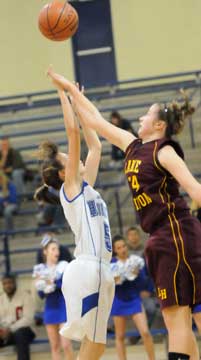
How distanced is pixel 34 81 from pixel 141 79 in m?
2.29

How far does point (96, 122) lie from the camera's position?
15.7ft

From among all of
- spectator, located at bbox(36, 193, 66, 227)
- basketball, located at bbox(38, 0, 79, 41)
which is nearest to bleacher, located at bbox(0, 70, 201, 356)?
spectator, located at bbox(36, 193, 66, 227)

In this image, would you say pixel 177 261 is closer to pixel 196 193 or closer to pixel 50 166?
pixel 196 193

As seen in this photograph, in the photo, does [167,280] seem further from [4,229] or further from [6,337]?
[4,229]

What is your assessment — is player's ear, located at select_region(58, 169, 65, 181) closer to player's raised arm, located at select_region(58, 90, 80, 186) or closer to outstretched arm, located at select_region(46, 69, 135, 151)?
player's raised arm, located at select_region(58, 90, 80, 186)

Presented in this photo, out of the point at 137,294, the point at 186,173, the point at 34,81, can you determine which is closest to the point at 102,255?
the point at 186,173

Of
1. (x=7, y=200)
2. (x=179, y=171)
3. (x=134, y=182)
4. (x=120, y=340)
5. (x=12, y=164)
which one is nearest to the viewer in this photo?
(x=179, y=171)

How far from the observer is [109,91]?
14047 millimetres

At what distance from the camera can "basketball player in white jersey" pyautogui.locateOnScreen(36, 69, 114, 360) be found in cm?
479

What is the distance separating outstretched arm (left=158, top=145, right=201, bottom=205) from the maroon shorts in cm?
30

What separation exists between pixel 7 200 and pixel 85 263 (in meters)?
7.38

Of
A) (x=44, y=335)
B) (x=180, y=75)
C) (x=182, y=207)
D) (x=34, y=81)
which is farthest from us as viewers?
(x=34, y=81)

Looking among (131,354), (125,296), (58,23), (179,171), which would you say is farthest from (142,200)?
(131,354)

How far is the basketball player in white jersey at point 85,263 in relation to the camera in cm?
479
